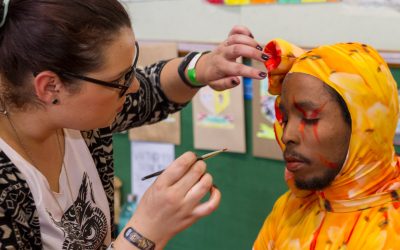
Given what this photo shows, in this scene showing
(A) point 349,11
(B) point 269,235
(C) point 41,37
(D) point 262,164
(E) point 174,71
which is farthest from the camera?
(D) point 262,164

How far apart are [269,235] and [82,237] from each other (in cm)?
46

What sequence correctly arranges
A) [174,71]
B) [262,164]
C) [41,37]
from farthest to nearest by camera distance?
[262,164]
[174,71]
[41,37]

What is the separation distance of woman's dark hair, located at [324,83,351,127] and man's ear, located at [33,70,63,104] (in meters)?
0.55

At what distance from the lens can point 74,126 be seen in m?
1.04

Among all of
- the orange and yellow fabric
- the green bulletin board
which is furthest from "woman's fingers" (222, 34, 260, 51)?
the green bulletin board

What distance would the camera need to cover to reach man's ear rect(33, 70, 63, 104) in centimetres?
95

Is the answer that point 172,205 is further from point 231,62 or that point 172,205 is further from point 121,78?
→ point 231,62

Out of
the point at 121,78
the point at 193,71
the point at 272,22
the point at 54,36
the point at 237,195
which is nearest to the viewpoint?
the point at 54,36

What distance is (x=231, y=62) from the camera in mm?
1264

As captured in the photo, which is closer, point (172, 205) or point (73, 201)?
point (172, 205)

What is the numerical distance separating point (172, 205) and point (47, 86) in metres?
0.34

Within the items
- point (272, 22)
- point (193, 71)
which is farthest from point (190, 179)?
point (272, 22)

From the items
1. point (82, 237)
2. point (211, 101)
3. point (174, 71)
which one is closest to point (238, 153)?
point (211, 101)

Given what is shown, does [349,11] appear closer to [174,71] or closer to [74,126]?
[174,71]
